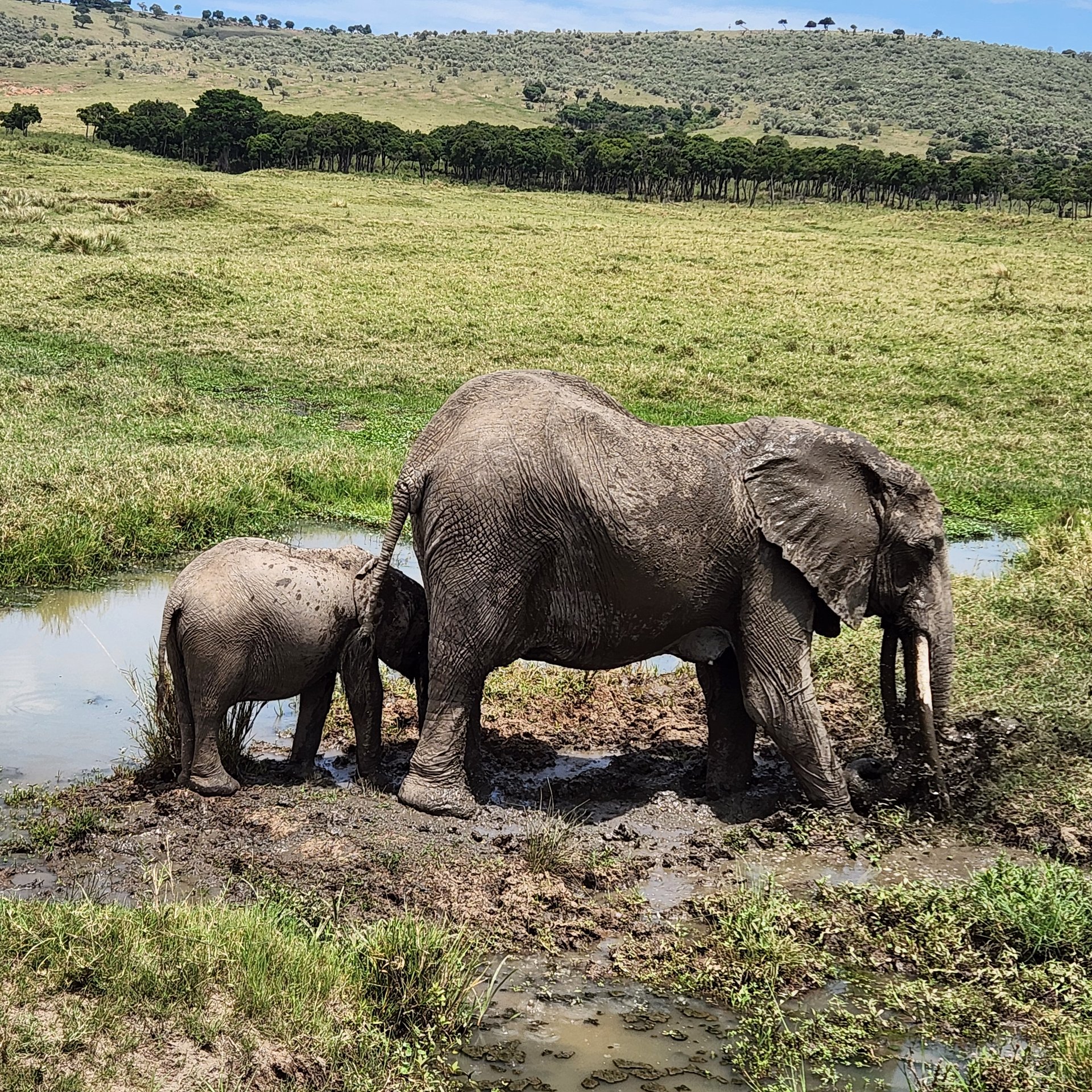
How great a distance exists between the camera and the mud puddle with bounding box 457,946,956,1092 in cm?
489

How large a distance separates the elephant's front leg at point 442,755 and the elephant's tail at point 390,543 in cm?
40

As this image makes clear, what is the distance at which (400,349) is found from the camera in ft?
74.3

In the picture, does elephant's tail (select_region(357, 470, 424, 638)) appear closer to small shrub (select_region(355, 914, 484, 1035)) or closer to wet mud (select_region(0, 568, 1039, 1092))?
wet mud (select_region(0, 568, 1039, 1092))

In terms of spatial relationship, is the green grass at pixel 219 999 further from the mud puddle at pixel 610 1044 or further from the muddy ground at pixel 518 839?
the muddy ground at pixel 518 839

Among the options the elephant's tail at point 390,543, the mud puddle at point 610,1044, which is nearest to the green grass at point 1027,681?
the mud puddle at point 610,1044

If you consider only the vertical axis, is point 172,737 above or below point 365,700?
below

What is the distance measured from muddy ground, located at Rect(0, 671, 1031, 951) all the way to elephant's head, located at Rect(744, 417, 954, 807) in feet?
2.26

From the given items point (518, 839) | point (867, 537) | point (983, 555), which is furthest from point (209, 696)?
point (983, 555)

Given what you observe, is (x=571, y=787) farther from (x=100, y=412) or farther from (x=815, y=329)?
(x=815, y=329)

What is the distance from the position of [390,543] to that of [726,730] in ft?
7.44

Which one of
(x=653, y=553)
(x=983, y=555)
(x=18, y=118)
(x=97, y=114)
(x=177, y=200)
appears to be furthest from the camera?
(x=97, y=114)

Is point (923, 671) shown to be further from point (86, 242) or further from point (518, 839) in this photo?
A: point (86, 242)

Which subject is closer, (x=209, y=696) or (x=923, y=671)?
(x=209, y=696)

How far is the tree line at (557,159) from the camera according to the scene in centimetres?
6956
